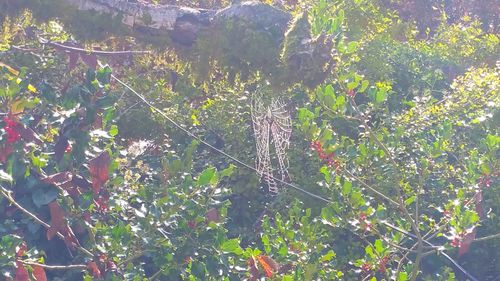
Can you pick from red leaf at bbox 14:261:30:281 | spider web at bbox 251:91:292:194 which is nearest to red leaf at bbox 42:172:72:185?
red leaf at bbox 14:261:30:281

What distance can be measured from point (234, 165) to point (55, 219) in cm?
178

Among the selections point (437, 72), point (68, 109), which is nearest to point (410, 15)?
point (437, 72)

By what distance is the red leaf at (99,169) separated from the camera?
315 centimetres

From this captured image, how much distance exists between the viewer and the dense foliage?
3154 mm

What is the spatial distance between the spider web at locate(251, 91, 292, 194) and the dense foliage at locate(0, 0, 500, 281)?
3.2 inches

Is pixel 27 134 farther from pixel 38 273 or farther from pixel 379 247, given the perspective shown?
pixel 379 247

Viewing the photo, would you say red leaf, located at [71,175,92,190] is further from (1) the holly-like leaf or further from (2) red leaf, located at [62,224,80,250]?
(1) the holly-like leaf

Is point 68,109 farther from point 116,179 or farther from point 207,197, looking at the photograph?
point 207,197

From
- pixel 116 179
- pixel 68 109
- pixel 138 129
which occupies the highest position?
pixel 68 109

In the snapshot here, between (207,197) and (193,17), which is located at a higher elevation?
(193,17)

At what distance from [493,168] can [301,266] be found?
963 mm

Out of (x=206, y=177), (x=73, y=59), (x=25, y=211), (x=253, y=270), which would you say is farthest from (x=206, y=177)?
(x=73, y=59)

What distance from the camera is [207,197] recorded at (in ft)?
10.9

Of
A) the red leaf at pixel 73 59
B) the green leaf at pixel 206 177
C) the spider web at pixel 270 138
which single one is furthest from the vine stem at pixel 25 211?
the spider web at pixel 270 138
